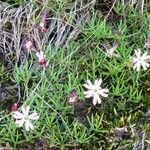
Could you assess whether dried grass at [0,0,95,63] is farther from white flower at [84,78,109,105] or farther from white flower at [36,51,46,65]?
white flower at [84,78,109,105]

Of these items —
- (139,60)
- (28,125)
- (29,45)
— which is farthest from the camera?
(29,45)

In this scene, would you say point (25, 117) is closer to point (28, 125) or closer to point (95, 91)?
point (28, 125)

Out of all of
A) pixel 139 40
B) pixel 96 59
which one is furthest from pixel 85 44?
pixel 139 40

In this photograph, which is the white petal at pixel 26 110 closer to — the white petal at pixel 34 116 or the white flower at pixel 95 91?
the white petal at pixel 34 116

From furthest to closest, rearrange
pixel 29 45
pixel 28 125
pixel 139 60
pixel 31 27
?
1. pixel 31 27
2. pixel 29 45
3. pixel 139 60
4. pixel 28 125

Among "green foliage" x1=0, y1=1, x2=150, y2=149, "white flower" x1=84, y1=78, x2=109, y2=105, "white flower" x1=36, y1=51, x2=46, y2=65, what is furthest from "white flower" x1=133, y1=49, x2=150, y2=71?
"white flower" x1=36, y1=51, x2=46, y2=65

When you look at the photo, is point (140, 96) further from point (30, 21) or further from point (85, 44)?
point (30, 21)

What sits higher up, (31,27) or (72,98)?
(31,27)

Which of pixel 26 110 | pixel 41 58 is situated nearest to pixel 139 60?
pixel 41 58

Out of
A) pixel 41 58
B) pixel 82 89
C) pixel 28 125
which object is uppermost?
pixel 41 58
